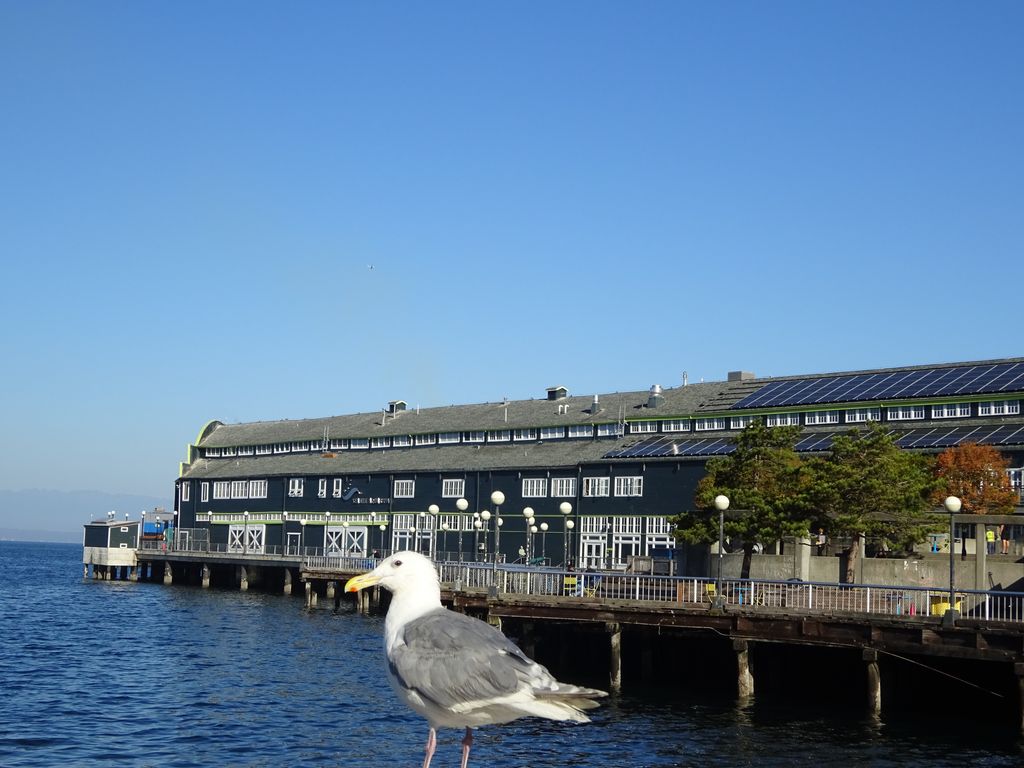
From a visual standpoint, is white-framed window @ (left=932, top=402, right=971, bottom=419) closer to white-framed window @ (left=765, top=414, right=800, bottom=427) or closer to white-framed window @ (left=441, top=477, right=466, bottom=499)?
white-framed window @ (left=765, top=414, right=800, bottom=427)

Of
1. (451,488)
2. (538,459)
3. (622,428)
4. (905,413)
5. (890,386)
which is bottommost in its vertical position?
(451,488)

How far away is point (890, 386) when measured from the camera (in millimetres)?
80188

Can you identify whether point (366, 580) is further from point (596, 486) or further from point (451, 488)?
point (451, 488)

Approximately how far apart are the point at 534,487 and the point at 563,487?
2.84 meters

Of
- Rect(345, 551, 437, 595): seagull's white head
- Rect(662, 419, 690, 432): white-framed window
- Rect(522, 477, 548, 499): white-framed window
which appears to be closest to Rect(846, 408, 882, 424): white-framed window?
Rect(662, 419, 690, 432): white-framed window

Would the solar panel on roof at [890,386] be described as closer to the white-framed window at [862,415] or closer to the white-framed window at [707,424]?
the white-framed window at [862,415]

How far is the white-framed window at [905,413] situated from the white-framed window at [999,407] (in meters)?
3.68

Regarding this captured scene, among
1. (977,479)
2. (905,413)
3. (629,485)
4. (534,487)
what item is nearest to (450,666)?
(977,479)

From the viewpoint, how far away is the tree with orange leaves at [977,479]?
2351 inches

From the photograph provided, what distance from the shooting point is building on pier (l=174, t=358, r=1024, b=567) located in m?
76.9

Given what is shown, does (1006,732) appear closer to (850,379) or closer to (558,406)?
(850,379)

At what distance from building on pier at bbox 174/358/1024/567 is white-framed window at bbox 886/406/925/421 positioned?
0.07m

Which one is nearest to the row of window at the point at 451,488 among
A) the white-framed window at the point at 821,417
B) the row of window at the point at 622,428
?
the row of window at the point at 622,428

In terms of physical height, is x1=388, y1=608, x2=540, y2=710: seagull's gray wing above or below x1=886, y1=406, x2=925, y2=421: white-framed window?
below
